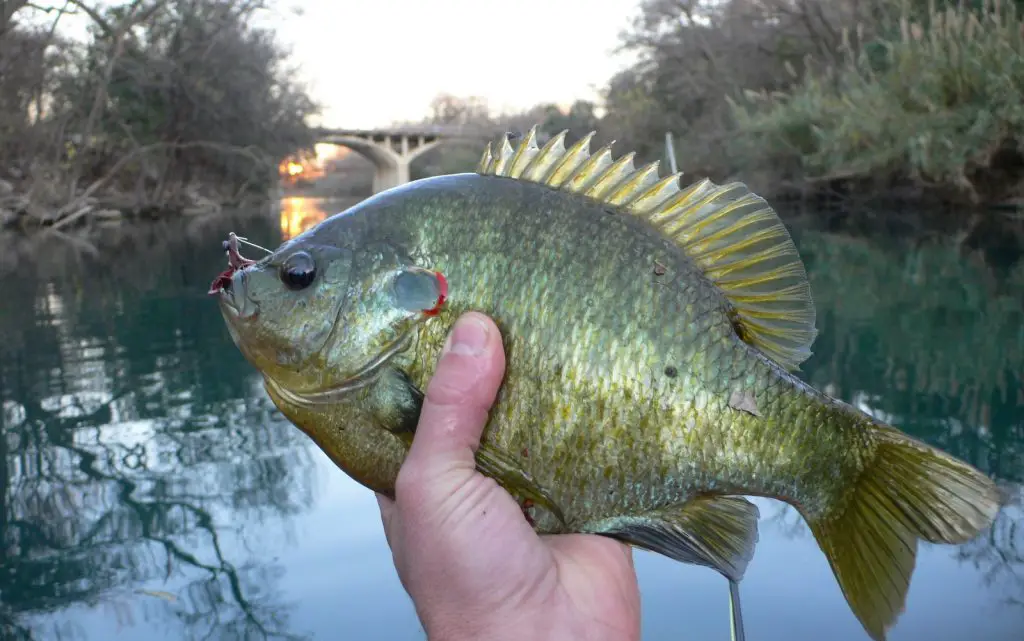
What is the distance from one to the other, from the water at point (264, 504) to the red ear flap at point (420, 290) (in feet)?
9.06

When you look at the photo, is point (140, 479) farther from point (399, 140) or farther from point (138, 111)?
point (399, 140)

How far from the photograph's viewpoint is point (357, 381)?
190cm

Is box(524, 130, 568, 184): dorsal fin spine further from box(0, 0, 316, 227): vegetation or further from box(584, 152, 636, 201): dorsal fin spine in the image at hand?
box(0, 0, 316, 227): vegetation

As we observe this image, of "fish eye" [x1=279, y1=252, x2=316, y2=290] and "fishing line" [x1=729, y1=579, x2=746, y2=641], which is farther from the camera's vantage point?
"fishing line" [x1=729, y1=579, x2=746, y2=641]

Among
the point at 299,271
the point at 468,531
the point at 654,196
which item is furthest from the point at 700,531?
the point at 299,271

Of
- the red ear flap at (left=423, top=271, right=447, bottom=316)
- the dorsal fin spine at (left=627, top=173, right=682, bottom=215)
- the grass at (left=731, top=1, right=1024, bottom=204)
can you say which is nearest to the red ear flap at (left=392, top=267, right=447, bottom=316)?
the red ear flap at (left=423, top=271, right=447, bottom=316)

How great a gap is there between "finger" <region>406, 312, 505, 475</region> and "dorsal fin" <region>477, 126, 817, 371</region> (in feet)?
1.54

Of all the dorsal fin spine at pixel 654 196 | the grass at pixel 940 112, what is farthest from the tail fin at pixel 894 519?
the grass at pixel 940 112

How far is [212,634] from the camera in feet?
13.8

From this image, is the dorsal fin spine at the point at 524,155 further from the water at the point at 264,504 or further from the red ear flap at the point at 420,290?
the water at the point at 264,504

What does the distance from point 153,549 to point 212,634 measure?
1.04 m

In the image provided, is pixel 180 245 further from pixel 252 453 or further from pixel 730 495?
pixel 730 495

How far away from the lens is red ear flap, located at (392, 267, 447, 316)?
1.91 metres

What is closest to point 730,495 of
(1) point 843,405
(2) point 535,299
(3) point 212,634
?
(1) point 843,405
